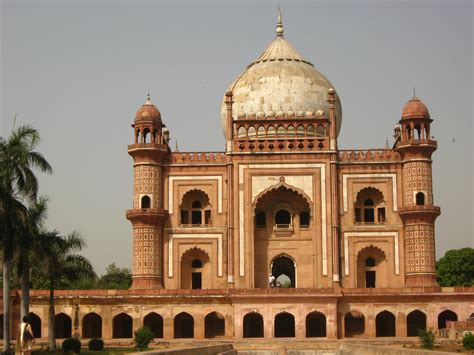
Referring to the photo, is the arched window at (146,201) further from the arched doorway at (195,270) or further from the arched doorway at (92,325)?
the arched doorway at (92,325)

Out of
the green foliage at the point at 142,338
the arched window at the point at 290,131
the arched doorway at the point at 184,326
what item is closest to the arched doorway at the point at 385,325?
the arched doorway at the point at 184,326

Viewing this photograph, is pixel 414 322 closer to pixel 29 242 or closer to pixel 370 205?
pixel 370 205

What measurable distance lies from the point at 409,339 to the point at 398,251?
16.7ft

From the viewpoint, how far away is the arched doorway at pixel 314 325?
39.7 metres

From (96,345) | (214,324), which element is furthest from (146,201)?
(96,345)

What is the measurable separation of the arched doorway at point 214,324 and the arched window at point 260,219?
4633 mm

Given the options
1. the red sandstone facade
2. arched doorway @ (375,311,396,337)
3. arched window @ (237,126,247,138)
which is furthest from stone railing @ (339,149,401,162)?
arched doorway @ (375,311,396,337)

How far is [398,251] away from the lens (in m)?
40.8

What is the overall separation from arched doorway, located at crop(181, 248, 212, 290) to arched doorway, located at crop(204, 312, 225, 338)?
1869 mm

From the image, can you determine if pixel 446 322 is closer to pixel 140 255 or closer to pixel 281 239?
pixel 281 239

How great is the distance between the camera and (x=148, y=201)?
135 feet

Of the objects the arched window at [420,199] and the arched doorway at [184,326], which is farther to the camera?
the arched window at [420,199]

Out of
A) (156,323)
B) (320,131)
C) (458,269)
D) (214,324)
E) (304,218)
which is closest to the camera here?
(214,324)

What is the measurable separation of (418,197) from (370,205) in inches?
92.7
